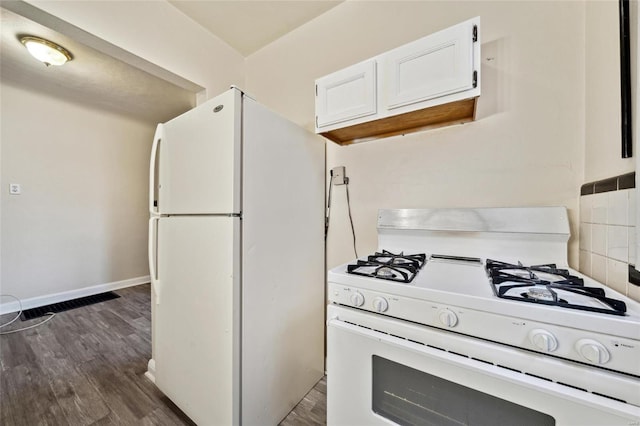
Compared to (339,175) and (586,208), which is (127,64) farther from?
(586,208)

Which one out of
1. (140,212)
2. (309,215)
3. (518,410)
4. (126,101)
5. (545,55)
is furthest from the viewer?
(140,212)

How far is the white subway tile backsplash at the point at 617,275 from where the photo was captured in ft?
2.58

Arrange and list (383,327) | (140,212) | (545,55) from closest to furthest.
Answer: (383,327) < (545,55) < (140,212)

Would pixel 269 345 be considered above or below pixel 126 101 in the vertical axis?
below

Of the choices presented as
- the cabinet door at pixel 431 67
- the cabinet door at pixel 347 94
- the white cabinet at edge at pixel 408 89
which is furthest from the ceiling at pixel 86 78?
the cabinet door at pixel 431 67

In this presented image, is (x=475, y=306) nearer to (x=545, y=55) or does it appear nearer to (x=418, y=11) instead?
(x=545, y=55)

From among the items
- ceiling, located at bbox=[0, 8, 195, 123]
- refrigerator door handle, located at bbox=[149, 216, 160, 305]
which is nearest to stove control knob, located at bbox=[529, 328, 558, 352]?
refrigerator door handle, located at bbox=[149, 216, 160, 305]

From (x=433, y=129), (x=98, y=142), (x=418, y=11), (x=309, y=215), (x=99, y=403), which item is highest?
(x=418, y=11)

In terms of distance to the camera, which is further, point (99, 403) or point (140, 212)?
point (140, 212)

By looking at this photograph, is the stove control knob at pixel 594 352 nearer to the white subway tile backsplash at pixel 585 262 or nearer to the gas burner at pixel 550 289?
the gas burner at pixel 550 289

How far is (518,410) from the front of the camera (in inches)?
26.6

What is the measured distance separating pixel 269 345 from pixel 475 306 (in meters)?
0.97

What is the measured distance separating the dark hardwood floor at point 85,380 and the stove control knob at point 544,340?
3.94 feet

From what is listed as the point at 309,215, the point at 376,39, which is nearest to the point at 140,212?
the point at 309,215
